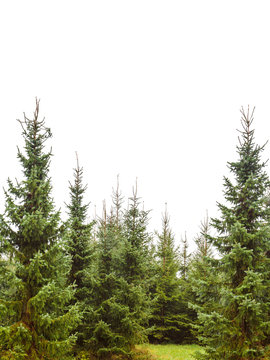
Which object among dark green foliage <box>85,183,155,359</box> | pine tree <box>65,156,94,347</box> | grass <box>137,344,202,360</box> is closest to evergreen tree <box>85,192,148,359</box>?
dark green foliage <box>85,183,155,359</box>

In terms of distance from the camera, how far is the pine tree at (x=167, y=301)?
22484mm

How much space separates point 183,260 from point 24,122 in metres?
24.7

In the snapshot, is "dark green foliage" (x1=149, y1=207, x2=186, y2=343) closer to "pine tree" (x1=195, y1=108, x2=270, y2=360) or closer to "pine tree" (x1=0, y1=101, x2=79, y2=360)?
"pine tree" (x1=195, y1=108, x2=270, y2=360)

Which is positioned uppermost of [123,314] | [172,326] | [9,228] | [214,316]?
[9,228]

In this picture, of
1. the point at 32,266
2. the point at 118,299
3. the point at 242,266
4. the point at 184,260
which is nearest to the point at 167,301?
the point at 184,260

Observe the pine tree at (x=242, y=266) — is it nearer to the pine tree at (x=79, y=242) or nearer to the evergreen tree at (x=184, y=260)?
the pine tree at (x=79, y=242)

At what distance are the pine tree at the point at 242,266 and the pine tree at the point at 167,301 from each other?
12884mm

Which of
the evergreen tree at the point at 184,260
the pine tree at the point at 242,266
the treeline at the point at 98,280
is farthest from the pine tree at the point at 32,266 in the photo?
the evergreen tree at the point at 184,260

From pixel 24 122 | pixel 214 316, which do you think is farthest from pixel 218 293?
pixel 24 122

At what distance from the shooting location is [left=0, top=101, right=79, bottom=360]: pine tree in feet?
26.3

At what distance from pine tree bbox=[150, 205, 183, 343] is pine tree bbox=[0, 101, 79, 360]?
14791 mm

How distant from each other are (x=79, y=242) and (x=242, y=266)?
9206 millimetres

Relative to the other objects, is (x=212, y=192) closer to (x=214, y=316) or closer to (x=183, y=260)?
(x=183, y=260)

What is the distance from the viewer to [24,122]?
9812 millimetres
